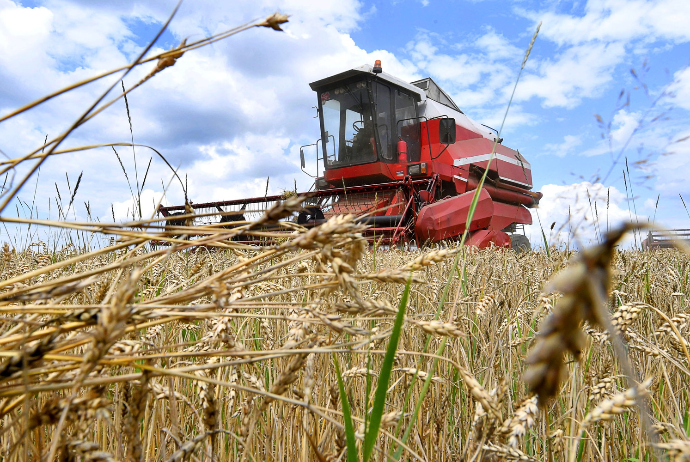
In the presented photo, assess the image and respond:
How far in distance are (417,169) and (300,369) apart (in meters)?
7.96

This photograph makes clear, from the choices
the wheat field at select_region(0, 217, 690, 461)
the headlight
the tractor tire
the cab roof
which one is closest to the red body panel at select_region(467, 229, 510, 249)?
the tractor tire

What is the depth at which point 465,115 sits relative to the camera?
13461 mm

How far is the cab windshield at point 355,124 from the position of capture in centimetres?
918

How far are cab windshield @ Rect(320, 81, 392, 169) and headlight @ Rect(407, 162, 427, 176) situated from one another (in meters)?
0.54

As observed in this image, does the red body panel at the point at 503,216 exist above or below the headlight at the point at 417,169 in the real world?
below

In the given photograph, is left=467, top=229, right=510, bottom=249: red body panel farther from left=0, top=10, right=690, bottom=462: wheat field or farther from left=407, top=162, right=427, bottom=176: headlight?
left=0, top=10, right=690, bottom=462: wheat field

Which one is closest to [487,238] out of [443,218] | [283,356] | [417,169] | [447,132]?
[443,218]

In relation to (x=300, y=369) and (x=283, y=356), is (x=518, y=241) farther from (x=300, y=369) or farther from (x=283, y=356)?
(x=283, y=356)

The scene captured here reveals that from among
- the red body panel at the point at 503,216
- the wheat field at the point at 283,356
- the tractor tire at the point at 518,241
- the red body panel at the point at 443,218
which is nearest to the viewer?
the wheat field at the point at 283,356

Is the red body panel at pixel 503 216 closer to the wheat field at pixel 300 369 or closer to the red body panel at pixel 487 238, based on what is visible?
the red body panel at pixel 487 238

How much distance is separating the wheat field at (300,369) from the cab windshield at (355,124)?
734cm

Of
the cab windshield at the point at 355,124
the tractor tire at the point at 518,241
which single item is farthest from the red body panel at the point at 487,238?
the cab windshield at the point at 355,124

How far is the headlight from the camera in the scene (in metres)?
8.88

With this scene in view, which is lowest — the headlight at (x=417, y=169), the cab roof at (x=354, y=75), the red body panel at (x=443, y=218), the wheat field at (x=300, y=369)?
the wheat field at (x=300, y=369)
